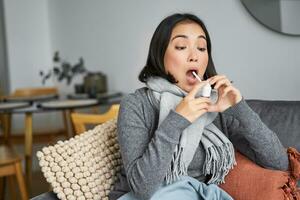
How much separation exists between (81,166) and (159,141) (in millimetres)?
316

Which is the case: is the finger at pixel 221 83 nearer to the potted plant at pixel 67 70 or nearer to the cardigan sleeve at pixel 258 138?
the cardigan sleeve at pixel 258 138

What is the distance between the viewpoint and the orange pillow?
4.04ft

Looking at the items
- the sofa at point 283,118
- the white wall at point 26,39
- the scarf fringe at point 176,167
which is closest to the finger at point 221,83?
the scarf fringe at point 176,167

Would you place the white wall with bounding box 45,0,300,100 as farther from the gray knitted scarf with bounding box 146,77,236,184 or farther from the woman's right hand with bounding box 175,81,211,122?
the woman's right hand with bounding box 175,81,211,122

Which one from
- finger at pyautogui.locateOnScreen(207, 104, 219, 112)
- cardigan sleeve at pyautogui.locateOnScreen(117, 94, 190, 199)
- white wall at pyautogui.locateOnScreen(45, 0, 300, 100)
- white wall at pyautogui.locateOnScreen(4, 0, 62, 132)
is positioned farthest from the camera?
white wall at pyautogui.locateOnScreen(4, 0, 62, 132)

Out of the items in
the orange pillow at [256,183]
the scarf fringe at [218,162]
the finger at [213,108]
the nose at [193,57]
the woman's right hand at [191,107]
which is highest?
the nose at [193,57]

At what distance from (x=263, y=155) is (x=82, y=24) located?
2.64 meters

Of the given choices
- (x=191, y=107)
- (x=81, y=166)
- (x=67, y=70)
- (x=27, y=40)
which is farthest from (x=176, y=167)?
(x=27, y=40)

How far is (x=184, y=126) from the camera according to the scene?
1.13 m

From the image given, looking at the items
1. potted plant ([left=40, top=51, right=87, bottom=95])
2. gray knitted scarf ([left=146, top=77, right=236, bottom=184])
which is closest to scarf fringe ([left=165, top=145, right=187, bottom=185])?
gray knitted scarf ([left=146, top=77, right=236, bottom=184])

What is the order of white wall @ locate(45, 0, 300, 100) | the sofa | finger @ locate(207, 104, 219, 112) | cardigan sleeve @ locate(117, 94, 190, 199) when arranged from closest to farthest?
1. cardigan sleeve @ locate(117, 94, 190, 199)
2. finger @ locate(207, 104, 219, 112)
3. the sofa
4. white wall @ locate(45, 0, 300, 100)

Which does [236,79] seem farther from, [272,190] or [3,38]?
[3,38]

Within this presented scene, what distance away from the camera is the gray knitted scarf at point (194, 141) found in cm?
121

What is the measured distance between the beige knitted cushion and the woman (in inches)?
2.5
